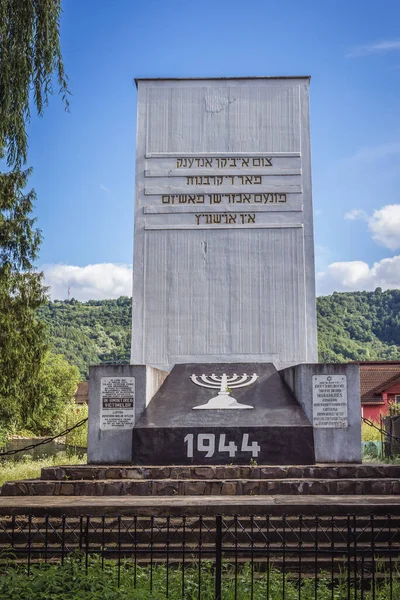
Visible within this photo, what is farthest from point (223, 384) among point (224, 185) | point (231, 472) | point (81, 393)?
point (81, 393)

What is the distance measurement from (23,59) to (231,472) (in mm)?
5158

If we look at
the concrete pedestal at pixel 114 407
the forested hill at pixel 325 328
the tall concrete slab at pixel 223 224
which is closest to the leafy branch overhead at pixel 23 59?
the concrete pedestal at pixel 114 407

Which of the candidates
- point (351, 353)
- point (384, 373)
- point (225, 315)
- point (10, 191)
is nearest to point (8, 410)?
point (10, 191)

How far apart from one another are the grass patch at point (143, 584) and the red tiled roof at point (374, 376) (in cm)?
2679

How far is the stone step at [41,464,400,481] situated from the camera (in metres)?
8.46

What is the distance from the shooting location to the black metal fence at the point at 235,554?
4.95 metres

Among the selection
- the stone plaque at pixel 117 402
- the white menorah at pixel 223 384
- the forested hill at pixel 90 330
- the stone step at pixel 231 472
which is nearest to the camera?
the stone step at pixel 231 472

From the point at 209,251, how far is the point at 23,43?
628 cm

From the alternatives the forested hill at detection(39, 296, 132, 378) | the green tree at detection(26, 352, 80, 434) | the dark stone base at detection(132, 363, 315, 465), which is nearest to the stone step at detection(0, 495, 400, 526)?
the dark stone base at detection(132, 363, 315, 465)

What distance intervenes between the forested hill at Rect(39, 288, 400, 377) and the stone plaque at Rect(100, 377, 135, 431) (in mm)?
43863

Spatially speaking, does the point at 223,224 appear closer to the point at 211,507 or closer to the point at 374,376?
the point at 211,507

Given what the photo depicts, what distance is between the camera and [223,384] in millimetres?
10625

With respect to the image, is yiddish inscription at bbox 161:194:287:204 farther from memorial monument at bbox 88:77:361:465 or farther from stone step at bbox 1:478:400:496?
stone step at bbox 1:478:400:496

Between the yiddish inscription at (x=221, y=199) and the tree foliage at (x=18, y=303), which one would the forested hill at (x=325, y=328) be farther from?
the yiddish inscription at (x=221, y=199)
